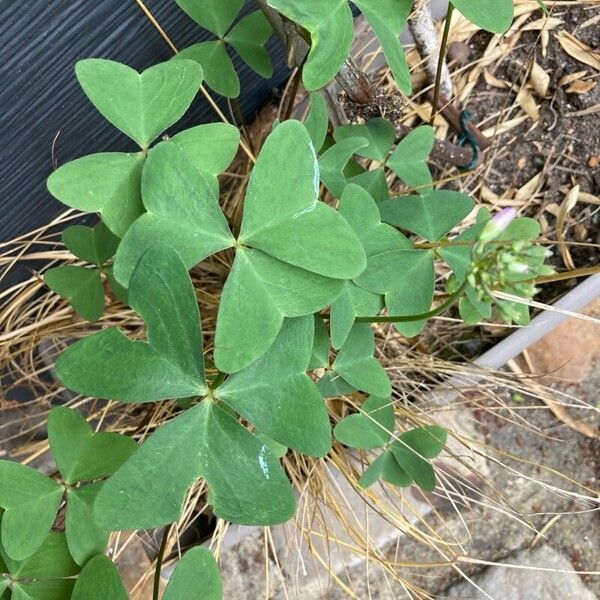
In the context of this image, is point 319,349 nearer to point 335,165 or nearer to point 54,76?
point 335,165

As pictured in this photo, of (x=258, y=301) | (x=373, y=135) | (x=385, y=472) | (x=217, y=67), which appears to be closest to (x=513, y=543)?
(x=385, y=472)

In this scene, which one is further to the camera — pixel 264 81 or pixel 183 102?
pixel 264 81

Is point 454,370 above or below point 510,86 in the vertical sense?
below

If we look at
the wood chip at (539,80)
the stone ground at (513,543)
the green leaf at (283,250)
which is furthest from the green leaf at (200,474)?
the wood chip at (539,80)

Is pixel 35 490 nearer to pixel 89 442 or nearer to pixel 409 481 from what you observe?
pixel 89 442

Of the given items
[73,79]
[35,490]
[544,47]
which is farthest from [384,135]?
[35,490]
